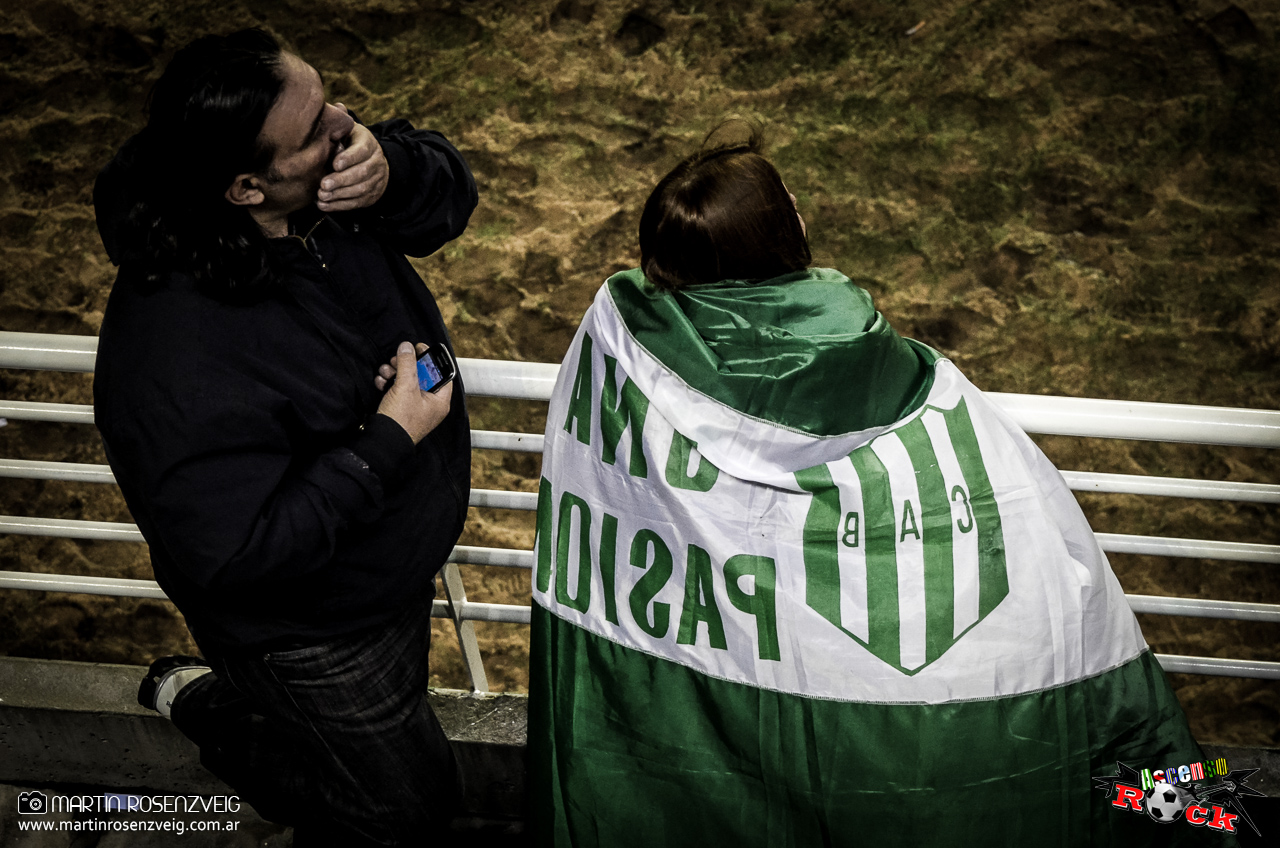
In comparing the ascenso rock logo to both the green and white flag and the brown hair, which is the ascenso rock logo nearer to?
the green and white flag

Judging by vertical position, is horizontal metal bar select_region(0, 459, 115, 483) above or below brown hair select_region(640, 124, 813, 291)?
below

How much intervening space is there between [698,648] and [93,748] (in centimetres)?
128

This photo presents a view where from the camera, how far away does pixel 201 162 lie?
1088mm

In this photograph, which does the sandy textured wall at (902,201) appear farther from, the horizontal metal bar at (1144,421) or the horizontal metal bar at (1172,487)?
the horizontal metal bar at (1144,421)

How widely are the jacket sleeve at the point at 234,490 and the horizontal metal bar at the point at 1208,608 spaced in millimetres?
1278

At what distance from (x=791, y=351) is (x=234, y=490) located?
0.67 m

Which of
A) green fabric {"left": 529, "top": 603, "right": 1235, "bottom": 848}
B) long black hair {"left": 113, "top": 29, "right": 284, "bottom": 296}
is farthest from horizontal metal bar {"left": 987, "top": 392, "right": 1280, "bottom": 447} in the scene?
long black hair {"left": 113, "top": 29, "right": 284, "bottom": 296}

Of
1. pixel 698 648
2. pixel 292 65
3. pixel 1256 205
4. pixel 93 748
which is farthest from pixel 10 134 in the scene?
pixel 1256 205

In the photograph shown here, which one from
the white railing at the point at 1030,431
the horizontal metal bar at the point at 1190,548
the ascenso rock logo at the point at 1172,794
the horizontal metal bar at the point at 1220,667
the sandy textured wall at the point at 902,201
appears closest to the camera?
the ascenso rock logo at the point at 1172,794

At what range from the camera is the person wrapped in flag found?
1.25 metres

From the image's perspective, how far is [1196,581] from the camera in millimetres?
3436

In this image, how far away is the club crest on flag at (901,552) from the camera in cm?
125

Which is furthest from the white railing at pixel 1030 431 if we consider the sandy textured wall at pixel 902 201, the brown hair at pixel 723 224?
the sandy textured wall at pixel 902 201

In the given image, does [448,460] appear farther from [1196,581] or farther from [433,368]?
[1196,581]
